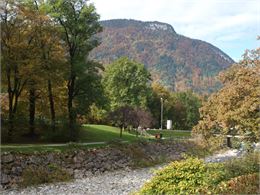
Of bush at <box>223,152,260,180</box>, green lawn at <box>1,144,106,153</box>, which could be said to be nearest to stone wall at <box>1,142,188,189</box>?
green lawn at <box>1,144,106,153</box>

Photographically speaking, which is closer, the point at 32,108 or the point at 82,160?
the point at 82,160

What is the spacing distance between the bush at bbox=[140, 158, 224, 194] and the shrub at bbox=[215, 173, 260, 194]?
90 centimetres

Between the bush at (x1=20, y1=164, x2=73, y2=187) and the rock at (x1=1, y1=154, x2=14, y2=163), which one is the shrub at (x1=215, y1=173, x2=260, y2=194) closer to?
the bush at (x1=20, y1=164, x2=73, y2=187)

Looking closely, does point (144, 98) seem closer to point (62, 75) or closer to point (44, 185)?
point (62, 75)

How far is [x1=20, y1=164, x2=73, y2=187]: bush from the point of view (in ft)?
71.1

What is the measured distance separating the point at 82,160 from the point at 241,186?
18.0 m

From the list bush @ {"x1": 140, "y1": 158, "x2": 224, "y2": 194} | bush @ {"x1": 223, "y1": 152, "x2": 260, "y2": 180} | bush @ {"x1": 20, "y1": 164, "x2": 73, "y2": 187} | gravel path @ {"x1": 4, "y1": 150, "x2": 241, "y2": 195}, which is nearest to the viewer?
bush @ {"x1": 140, "y1": 158, "x2": 224, "y2": 194}

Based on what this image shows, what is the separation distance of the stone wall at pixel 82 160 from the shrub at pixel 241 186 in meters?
13.8

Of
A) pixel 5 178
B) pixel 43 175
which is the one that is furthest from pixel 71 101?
pixel 5 178

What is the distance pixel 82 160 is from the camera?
1042 inches

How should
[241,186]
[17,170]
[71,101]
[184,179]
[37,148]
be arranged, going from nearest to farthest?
[241,186] → [184,179] → [17,170] → [37,148] → [71,101]

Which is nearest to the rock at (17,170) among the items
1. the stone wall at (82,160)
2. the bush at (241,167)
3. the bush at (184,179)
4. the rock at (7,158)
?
the stone wall at (82,160)

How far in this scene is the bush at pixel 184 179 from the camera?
36.4ft

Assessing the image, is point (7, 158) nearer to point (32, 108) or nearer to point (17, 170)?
point (17, 170)
